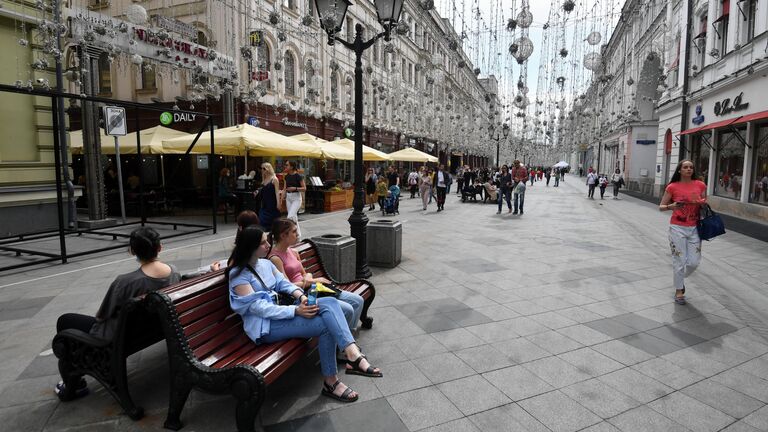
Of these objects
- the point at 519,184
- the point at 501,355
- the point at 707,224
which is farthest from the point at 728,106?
the point at 501,355

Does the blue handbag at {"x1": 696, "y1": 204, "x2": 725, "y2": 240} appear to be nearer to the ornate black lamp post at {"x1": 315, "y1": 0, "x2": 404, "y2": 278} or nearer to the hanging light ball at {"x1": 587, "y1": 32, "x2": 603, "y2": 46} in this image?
the ornate black lamp post at {"x1": 315, "y1": 0, "x2": 404, "y2": 278}

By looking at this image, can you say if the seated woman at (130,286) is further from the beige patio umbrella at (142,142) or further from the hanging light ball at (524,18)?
the beige patio umbrella at (142,142)

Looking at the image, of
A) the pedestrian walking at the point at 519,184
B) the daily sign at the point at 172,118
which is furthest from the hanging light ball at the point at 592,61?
the daily sign at the point at 172,118

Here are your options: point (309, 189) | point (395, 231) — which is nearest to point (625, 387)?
point (395, 231)

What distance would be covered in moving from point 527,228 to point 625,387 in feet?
30.5

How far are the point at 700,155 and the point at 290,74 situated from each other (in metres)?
19.6

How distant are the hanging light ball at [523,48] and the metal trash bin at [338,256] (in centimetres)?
600

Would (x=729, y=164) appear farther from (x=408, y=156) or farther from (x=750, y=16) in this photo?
(x=408, y=156)

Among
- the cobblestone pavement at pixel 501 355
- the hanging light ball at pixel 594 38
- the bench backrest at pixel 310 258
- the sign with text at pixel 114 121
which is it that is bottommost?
the cobblestone pavement at pixel 501 355

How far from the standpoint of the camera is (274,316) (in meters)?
3.22

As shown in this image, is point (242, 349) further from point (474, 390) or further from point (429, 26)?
point (429, 26)

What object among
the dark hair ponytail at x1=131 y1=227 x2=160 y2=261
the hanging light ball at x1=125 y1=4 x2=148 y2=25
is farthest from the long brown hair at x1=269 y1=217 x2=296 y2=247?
the hanging light ball at x1=125 y1=4 x2=148 y2=25

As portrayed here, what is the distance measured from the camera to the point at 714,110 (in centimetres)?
1706

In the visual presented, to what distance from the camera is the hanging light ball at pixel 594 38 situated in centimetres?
1147
